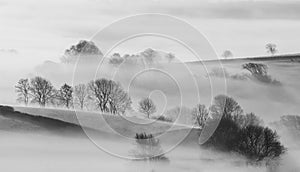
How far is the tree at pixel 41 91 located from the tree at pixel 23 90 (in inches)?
2.6

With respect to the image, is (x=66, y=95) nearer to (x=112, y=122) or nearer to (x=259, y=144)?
(x=112, y=122)

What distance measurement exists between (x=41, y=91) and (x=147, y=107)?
129 cm

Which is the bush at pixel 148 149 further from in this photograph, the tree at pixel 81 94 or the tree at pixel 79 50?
the tree at pixel 79 50

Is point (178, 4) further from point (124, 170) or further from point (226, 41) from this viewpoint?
point (124, 170)

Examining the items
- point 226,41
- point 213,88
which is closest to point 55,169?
point 213,88

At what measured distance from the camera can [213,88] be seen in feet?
23.2

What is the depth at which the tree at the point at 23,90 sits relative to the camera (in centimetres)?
643

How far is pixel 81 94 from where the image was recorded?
6.54m

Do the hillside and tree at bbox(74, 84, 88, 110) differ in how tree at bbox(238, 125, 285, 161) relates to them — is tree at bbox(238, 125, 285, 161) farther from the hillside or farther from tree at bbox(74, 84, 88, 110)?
tree at bbox(74, 84, 88, 110)

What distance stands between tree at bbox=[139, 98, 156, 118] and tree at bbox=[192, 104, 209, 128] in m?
0.56

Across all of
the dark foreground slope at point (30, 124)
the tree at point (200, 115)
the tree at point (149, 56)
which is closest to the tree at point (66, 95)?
the dark foreground slope at point (30, 124)

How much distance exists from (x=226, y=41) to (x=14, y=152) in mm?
3065

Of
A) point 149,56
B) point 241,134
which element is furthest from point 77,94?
point 241,134

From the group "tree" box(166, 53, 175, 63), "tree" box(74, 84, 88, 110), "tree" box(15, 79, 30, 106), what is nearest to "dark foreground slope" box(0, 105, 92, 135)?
"tree" box(15, 79, 30, 106)
